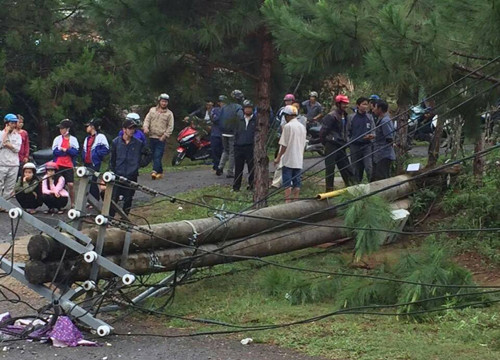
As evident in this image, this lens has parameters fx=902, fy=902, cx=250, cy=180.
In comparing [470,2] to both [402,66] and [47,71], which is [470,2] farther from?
[47,71]

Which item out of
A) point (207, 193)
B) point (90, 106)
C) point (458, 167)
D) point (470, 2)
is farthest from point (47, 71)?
point (470, 2)

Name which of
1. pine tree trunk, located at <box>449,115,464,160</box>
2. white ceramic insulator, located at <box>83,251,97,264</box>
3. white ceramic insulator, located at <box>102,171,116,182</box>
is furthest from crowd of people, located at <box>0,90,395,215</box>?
white ceramic insulator, located at <box>83,251,97,264</box>

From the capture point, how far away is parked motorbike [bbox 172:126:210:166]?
2277 cm

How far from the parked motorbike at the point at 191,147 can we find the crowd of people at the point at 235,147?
14.6 ft

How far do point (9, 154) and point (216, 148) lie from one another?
5.60 metres

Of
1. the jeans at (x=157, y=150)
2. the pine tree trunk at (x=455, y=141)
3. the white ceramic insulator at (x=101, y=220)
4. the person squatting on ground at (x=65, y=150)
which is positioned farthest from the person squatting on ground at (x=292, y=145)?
the white ceramic insulator at (x=101, y=220)

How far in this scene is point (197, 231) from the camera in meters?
9.64

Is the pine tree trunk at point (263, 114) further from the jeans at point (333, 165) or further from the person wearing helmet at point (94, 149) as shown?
the person wearing helmet at point (94, 149)

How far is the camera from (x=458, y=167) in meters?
13.7

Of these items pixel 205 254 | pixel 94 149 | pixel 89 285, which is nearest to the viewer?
pixel 89 285

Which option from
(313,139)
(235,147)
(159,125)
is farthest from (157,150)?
(313,139)

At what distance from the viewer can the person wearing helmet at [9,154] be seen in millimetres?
15477

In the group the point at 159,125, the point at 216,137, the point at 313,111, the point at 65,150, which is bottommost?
the point at 65,150

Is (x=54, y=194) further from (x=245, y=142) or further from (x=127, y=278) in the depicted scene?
(x=127, y=278)
